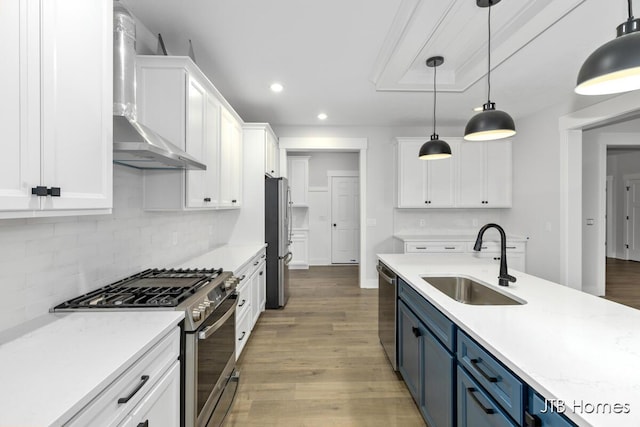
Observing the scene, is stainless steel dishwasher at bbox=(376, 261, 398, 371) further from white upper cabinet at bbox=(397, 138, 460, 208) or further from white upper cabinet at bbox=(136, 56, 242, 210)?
white upper cabinet at bbox=(397, 138, 460, 208)

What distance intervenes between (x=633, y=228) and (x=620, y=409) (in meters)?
9.34

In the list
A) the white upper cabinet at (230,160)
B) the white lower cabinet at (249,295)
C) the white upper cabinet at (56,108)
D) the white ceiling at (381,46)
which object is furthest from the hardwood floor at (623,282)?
the white upper cabinet at (56,108)

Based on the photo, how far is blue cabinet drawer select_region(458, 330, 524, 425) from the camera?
3.01 feet

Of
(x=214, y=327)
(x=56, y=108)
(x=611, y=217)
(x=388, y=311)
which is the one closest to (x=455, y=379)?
(x=388, y=311)

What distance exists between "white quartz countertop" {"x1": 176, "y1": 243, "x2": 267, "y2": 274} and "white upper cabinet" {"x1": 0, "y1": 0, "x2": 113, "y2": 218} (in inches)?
49.0

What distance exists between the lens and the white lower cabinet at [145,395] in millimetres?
846

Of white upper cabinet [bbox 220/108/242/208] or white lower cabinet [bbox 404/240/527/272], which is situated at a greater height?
white upper cabinet [bbox 220/108/242/208]

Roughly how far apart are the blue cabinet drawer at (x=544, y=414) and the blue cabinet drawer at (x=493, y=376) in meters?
0.03

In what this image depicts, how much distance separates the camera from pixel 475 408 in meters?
1.18

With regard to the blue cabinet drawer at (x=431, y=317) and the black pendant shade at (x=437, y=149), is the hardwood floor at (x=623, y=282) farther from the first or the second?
the blue cabinet drawer at (x=431, y=317)

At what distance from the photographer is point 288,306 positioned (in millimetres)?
4035

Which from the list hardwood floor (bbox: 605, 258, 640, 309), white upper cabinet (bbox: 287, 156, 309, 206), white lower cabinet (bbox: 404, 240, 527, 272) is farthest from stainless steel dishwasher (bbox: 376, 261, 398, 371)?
white upper cabinet (bbox: 287, 156, 309, 206)

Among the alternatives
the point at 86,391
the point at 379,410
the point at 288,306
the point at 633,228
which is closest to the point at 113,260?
the point at 86,391

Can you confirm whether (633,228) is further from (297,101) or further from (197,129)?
(197,129)
